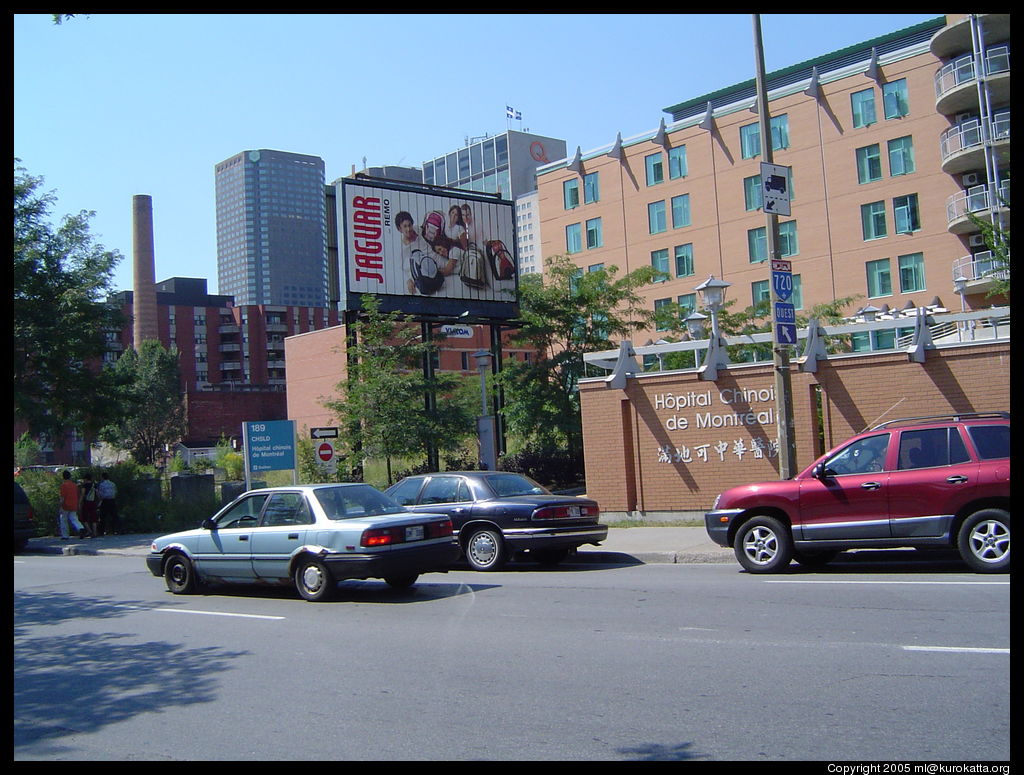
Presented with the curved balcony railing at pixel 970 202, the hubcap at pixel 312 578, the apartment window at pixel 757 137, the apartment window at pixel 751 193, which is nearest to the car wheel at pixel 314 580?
the hubcap at pixel 312 578

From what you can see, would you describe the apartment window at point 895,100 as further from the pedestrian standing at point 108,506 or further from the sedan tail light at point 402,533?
the sedan tail light at point 402,533

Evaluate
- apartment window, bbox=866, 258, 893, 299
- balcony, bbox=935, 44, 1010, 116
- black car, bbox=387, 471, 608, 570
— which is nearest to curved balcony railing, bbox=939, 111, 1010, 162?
balcony, bbox=935, 44, 1010, 116

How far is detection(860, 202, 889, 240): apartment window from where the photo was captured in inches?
1773

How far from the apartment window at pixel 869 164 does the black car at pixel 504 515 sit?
1428 inches

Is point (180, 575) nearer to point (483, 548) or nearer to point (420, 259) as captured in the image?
point (483, 548)

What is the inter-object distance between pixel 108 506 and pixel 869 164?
123 ft

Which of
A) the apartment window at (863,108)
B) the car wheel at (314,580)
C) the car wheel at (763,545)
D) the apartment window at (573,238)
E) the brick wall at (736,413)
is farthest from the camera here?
the apartment window at (573,238)

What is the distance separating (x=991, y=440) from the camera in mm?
11133

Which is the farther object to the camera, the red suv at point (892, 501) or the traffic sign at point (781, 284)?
the traffic sign at point (781, 284)

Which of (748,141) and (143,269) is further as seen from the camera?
(143,269)

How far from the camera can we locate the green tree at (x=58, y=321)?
24922 mm

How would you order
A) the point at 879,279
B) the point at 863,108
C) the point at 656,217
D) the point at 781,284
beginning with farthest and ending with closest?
1. the point at 656,217
2. the point at 879,279
3. the point at 863,108
4. the point at 781,284

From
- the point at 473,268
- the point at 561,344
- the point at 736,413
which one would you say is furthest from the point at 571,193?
the point at 736,413
